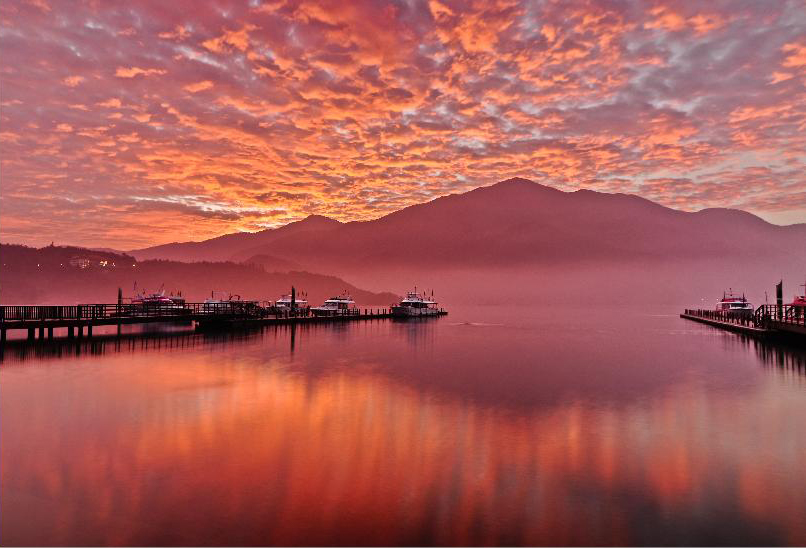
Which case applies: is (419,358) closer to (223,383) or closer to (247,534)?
(223,383)

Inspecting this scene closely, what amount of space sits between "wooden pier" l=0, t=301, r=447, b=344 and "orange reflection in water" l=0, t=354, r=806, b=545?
32.7 meters

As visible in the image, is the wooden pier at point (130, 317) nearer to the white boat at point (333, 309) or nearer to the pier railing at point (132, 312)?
the pier railing at point (132, 312)

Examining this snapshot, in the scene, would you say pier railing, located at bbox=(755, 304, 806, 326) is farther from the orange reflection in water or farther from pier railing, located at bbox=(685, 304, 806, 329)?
the orange reflection in water

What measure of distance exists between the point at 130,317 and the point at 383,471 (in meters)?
56.9

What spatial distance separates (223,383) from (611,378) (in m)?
29.1

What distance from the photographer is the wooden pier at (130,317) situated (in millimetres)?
59406

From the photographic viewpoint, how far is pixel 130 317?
215ft

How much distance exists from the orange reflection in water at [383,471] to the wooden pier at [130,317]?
3273cm

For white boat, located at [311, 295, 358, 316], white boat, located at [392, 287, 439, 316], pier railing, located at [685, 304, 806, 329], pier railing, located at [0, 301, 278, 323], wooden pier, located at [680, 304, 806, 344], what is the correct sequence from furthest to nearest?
white boat, located at [392, 287, 439, 316] → white boat, located at [311, 295, 358, 316] → pier railing, located at [685, 304, 806, 329] → pier railing, located at [0, 301, 278, 323] → wooden pier, located at [680, 304, 806, 344]

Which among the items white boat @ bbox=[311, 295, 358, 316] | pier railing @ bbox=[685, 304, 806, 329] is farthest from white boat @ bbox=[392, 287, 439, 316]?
pier railing @ bbox=[685, 304, 806, 329]

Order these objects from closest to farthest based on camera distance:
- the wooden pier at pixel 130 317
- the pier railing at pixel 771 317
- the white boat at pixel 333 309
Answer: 1. the wooden pier at pixel 130 317
2. the pier railing at pixel 771 317
3. the white boat at pixel 333 309

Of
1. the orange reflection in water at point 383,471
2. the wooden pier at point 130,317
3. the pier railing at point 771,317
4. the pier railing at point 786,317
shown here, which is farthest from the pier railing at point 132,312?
the pier railing at point 771,317

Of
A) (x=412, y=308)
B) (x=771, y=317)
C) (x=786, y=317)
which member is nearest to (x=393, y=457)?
(x=786, y=317)

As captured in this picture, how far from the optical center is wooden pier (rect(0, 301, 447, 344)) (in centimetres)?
5941
